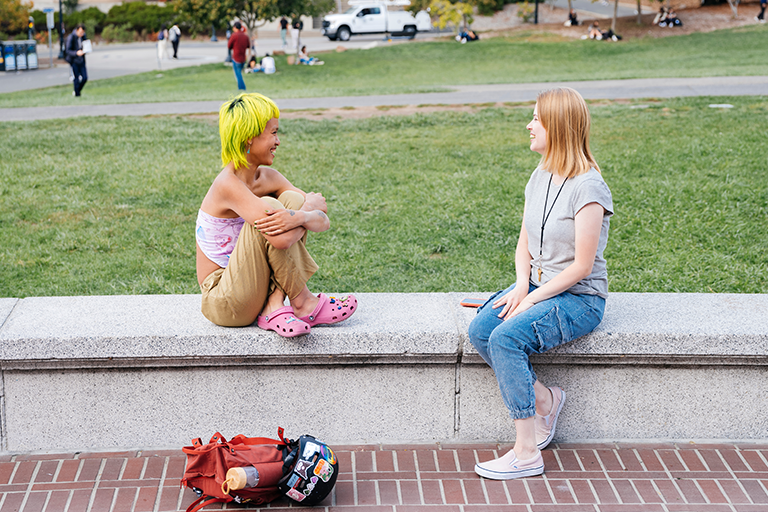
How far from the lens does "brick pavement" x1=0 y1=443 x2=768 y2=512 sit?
3062 mm

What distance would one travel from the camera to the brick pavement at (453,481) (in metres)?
3.06

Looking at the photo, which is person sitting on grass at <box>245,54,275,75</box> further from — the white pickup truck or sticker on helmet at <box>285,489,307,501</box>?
sticker on helmet at <box>285,489,307,501</box>

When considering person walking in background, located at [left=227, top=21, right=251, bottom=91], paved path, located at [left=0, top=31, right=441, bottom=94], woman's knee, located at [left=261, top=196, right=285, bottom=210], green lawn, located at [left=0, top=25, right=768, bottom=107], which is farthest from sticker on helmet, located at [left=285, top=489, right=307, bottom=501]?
paved path, located at [left=0, top=31, right=441, bottom=94]

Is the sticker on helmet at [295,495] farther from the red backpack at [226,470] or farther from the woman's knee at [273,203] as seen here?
the woman's knee at [273,203]

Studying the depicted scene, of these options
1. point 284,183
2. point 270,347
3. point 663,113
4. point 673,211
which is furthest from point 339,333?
point 663,113

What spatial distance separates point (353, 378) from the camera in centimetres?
351

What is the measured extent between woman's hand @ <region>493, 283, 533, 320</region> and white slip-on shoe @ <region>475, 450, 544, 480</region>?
61cm

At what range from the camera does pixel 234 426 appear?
141 inches

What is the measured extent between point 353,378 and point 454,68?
25.5m

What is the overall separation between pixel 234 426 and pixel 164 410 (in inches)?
13.1

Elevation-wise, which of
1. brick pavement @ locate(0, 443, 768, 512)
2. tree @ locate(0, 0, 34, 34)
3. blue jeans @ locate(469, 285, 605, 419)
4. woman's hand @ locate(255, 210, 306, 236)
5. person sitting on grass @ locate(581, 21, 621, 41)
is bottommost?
brick pavement @ locate(0, 443, 768, 512)

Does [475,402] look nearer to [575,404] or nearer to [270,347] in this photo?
[575,404]

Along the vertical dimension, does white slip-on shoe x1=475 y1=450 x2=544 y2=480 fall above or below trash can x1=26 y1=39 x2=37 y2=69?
below

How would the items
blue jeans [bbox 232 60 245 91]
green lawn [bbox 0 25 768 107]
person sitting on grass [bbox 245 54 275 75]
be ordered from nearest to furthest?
green lawn [bbox 0 25 768 107]
blue jeans [bbox 232 60 245 91]
person sitting on grass [bbox 245 54 275 75]
